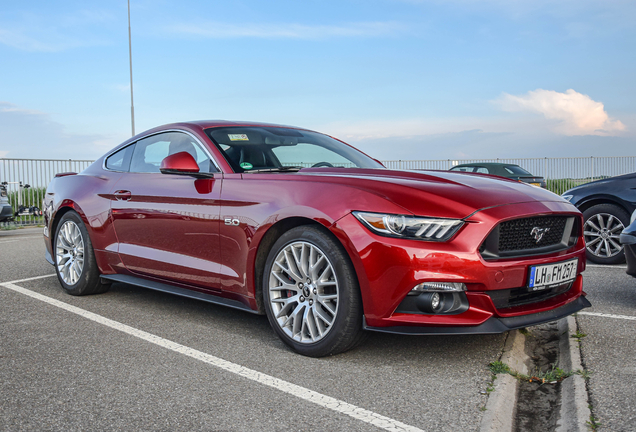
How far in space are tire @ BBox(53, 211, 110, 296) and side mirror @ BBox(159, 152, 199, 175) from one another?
1691mm

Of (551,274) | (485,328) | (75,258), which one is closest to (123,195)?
(75,258)

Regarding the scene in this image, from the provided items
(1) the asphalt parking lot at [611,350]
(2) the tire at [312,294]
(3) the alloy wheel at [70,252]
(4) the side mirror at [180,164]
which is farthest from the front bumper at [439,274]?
(3) the alloy wheel at [70,252]

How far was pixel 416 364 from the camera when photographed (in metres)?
3.43

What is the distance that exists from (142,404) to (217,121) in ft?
8.36

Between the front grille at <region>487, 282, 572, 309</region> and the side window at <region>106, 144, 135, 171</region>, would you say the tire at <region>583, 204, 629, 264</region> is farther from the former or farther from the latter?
the side window at <region>106, 144, 135, 171</region>

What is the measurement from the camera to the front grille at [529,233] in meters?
3.26

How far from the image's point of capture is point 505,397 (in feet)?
9.48

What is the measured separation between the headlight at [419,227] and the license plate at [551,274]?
56 cm

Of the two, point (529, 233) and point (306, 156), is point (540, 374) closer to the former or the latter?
point (529, 233)

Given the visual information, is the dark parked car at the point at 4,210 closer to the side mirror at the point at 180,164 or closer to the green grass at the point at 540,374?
the side mirror at the point at 180,164

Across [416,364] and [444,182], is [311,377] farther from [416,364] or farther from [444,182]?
[444,182]

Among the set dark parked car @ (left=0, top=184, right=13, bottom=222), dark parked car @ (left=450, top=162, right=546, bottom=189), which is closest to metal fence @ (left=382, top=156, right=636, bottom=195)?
dark parked car @ (left=450, top=162, right=546, bottom=189)

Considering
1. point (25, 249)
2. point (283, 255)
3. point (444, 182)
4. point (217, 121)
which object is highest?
point (217, 121)

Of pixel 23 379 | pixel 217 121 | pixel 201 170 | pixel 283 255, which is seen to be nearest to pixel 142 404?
pixel 23 379
